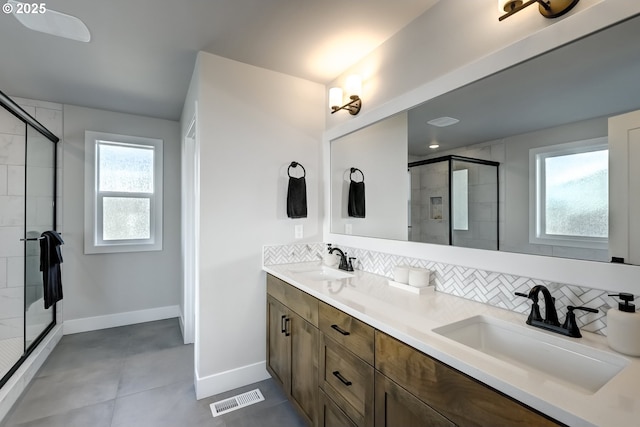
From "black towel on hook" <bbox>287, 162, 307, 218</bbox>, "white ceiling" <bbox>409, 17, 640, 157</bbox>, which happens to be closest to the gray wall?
"black towel on hook" <bbox>287, 162, 307, 218</bbox>

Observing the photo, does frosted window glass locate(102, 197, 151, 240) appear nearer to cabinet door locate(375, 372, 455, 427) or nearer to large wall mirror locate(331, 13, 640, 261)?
large wall mirror locate(331, 13, 640, 261)

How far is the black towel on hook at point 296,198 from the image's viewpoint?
2449 mm

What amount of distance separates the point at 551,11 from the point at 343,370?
1776 millimetres

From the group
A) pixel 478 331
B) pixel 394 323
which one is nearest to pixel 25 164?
pixel 394 323

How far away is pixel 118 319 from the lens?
3479 mm

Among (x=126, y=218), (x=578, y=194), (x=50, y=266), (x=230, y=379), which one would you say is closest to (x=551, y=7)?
(x=578, y=194)

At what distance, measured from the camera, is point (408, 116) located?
1.83m

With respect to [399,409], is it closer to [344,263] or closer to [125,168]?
[344,263]

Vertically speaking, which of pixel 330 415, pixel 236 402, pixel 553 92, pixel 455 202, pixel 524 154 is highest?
pixel 553 92

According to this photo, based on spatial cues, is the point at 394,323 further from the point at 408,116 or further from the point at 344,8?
the point at 344,8

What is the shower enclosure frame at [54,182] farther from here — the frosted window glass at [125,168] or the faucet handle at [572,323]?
the faucet handle at [572,323]

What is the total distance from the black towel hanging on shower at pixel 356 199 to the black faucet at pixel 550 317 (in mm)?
1307

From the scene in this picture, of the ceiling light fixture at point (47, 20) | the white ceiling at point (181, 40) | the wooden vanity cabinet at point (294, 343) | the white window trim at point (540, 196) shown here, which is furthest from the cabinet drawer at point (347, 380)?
the ceiling light fixture at point (47, 20)

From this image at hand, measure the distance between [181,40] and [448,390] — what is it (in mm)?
2479
